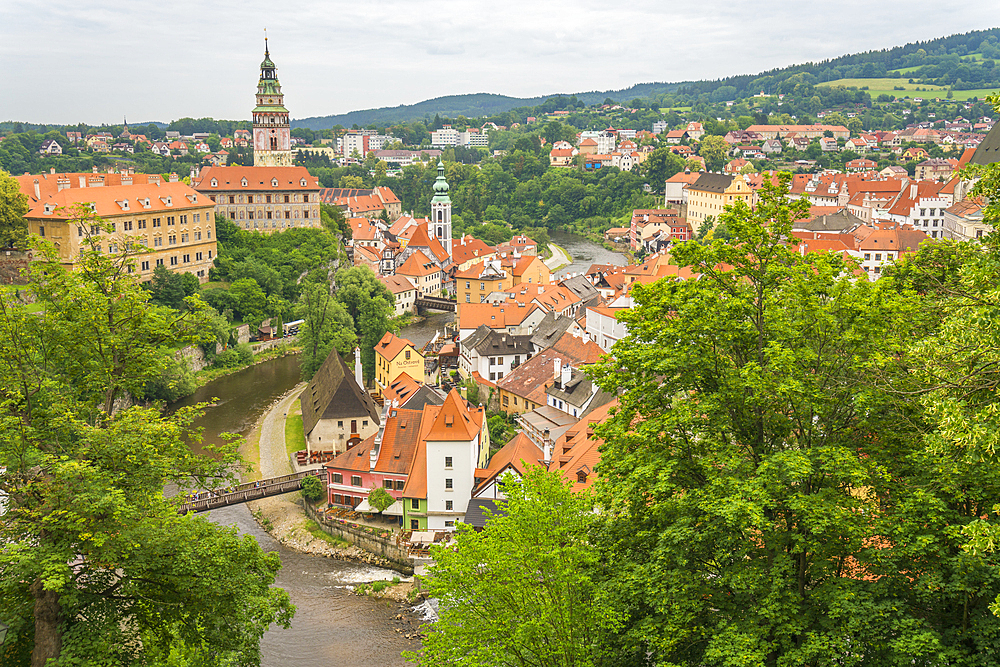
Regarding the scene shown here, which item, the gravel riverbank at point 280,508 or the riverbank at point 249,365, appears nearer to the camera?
the gravel riverbank at point 280,508

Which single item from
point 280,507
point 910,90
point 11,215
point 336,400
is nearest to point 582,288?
point 336,400

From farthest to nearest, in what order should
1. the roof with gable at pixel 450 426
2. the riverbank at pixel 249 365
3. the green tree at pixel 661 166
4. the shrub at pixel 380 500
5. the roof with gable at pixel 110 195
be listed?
the green tree at pixel 661 166, the roof with gable at pixel 110 195, the riverbank at pixel 249 365, the shrub at pixel 380 500, the roof with gable at pixel 450 426

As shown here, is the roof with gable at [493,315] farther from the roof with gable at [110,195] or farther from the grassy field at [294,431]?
the roof with gable at [110,195]

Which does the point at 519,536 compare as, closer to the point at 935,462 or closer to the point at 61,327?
the point at 935,462

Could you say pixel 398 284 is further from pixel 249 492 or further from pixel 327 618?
pixel 327 618

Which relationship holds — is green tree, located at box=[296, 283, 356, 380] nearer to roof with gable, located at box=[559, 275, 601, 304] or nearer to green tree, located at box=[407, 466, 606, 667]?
roof with gable, located at box=[559, 275, 601, 304]

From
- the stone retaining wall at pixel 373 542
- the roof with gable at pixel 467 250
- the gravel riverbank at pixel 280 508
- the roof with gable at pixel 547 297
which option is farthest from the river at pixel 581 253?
the stone retaining wall at pixel 373 542

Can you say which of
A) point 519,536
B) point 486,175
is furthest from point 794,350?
point 486,175
